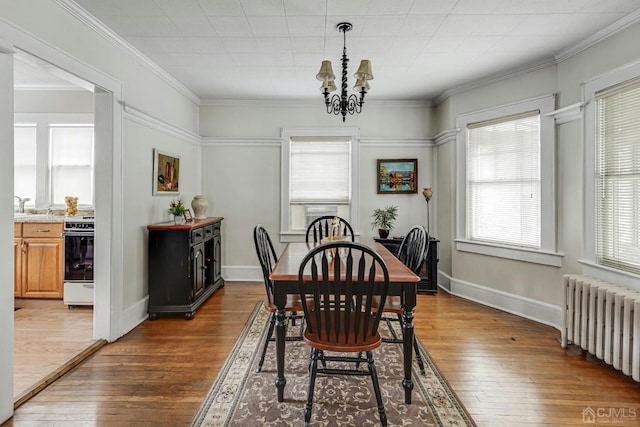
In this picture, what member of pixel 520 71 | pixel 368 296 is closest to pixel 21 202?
pixel 368 296

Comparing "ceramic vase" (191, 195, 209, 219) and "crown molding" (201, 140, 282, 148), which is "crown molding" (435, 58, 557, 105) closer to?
"crown molding" (201, 140, 282, 148)

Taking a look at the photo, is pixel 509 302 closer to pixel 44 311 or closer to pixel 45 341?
pixel 45 341

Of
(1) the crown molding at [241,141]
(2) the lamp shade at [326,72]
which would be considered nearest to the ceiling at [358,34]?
(2) the lamp shade at [326,72]

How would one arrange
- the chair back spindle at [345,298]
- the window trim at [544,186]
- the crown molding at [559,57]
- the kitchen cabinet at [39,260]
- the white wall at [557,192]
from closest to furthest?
1. the chair back spindle at [345,298]
2. the crown molding at [559,57]
3. the white wall at [557,192]
4. the window trim at [544,186]
5. the kitchen cabinet at [39,260]

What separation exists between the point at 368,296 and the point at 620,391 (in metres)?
1.88

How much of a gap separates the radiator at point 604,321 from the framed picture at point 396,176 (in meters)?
2.45

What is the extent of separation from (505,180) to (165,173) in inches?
153

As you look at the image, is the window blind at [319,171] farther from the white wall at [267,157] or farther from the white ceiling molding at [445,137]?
the white ceiling molding at [445,137]

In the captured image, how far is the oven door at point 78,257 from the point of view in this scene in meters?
3.62

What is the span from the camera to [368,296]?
1.86m

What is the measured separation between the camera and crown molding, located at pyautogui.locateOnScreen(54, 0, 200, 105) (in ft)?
8.05

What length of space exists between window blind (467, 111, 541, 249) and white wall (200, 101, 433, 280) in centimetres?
85

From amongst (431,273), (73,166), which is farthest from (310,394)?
(73,166)

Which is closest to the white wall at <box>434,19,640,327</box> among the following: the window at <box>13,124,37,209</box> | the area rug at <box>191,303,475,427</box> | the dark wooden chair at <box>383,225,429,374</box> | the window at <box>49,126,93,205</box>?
the dark wooden chair at <box>383,225,429,374</box>
